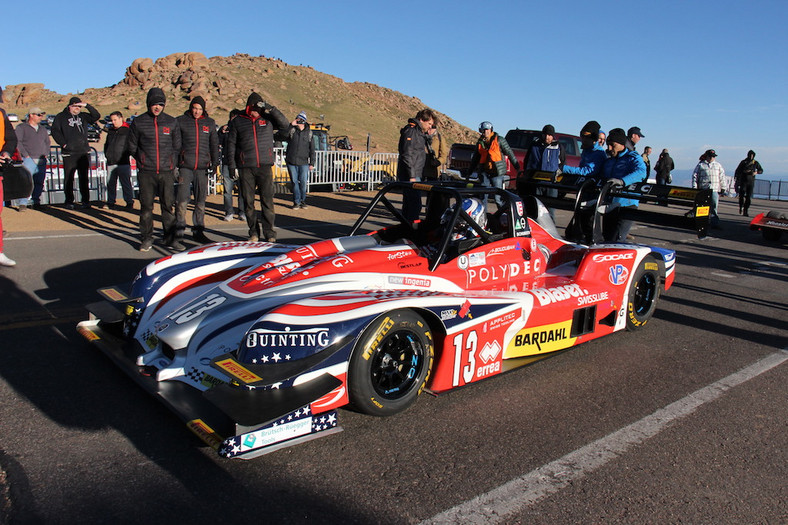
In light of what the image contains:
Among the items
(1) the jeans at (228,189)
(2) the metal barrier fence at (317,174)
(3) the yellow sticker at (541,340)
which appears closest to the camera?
(3) the yellow sticker at (541,340)

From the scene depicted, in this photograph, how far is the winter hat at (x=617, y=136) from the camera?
23.5 feet

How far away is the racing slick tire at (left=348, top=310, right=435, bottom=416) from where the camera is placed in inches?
127

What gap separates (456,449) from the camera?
3150 mm

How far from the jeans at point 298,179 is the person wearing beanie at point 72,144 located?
3.93 meters

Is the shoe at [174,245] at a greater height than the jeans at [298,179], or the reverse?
the jeans at [298,179]

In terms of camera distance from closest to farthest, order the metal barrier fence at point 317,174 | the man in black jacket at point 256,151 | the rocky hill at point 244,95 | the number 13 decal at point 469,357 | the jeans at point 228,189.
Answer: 1. the number 13 decal at point 469,357
2. the man in black jacket at point 256,151
3. the jeans at point 228,189
4. the metal barrier fence at point 317,174
5. the rocky hill at point 244,95

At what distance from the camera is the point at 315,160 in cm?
1714

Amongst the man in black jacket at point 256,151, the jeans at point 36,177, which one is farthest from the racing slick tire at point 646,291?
the jeans at point 36,177

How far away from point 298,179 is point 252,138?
15.9ft

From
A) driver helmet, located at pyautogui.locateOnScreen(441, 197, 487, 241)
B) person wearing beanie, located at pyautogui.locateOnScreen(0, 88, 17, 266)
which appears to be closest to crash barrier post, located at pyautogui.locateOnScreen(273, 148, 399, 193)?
person wearing beanie, located at pyautogui.locateOnScreen(0, 88, 17, 266)

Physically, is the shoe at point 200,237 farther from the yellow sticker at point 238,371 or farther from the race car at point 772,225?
the race car at point 772,225

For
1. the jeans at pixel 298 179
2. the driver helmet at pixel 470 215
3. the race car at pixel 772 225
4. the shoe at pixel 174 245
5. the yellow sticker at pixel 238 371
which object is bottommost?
the yellow sticker at pixel 238 371

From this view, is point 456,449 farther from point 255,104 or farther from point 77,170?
point 77,170

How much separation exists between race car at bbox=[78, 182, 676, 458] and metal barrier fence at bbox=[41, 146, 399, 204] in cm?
927
